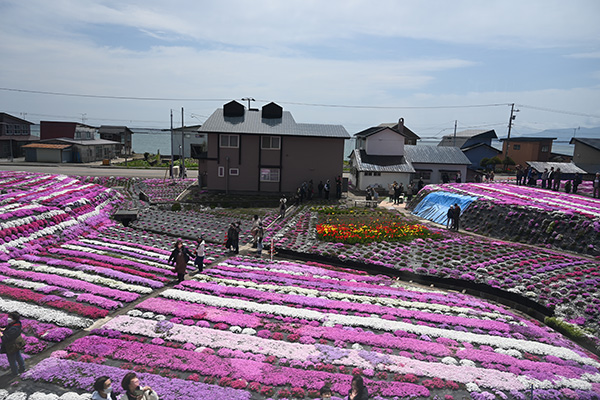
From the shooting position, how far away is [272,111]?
5525cm

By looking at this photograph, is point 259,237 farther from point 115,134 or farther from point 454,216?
point 115,134

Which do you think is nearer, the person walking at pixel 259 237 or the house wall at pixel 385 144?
the person walking at pixel 259 237

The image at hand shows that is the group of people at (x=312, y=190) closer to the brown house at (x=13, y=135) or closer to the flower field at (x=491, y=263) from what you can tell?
the flower field at (x=491, y=263)

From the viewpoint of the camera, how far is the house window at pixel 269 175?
51531mm

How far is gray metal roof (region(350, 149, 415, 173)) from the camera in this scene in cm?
5431

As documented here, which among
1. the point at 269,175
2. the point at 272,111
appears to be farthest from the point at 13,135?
the point at 269,175

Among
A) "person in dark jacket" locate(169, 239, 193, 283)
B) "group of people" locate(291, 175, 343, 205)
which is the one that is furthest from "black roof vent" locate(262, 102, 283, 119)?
"person in dark jacket" locate(169, 239, 193, 283)

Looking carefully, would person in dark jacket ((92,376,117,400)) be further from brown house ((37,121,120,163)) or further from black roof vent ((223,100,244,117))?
brown house ((37,121,120,163))

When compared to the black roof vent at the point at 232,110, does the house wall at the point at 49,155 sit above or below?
below

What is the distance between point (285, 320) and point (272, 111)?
138 feet

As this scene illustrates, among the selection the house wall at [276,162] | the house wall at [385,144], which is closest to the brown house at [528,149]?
the house wall at [385,144]

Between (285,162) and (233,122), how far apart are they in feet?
28.8

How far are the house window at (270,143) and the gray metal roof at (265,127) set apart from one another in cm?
87

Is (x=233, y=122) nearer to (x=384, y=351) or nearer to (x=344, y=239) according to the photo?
(x=344, y=239)
